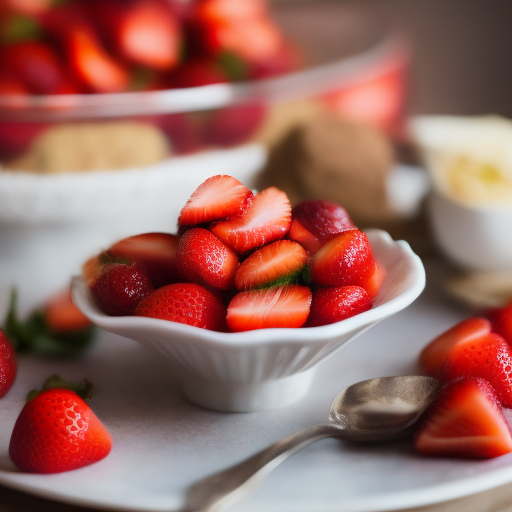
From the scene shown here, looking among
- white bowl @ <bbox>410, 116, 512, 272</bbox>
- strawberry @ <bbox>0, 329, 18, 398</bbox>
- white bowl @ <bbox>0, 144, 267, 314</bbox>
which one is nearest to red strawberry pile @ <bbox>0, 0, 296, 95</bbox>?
white bowl @ <bbox>0, 144, 267, 314</bbox>

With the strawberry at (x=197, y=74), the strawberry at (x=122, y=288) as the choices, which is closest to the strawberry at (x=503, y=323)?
the strawberry at (x=122, y=288)

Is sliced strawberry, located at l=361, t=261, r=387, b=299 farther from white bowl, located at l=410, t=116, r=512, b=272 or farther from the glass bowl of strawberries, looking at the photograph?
white bowl, located at l=410, t=116, r=512, b=272

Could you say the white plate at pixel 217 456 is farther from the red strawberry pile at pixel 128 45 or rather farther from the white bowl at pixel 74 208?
the red strawberry pile at pixel 128 45

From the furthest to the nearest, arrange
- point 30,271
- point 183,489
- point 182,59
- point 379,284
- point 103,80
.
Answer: point 182,59
point 103,80
point 30,271
point 379,284
point 183,489

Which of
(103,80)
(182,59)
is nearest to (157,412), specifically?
(103,80)

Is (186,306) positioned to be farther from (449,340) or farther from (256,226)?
(449,340)

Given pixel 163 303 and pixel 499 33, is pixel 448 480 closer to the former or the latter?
pixel 163 303
